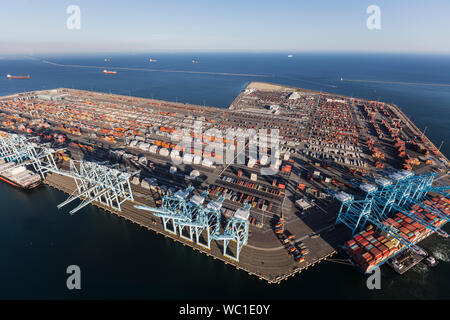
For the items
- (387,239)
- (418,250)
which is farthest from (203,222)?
(418,250)

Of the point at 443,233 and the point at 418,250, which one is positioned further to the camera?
the point at 443,233

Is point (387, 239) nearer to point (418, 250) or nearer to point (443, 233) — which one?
point (418, 250)

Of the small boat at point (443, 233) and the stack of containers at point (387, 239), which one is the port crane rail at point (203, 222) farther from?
the small boat at point (443, 233)

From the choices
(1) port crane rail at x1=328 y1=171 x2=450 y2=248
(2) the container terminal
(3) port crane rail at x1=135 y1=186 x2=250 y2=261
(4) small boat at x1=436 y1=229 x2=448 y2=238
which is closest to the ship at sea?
(2) the container terminal

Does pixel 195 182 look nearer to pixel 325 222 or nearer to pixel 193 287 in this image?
pixel 193 287

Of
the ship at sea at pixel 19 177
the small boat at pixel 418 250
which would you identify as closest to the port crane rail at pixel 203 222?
the small boat at pixel 418 250

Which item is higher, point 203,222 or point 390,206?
point 203,222
